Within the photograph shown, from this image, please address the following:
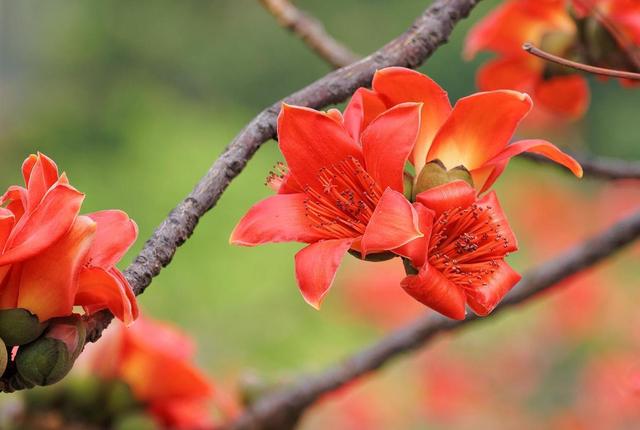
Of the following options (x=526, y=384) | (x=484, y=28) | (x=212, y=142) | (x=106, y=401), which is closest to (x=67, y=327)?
(x=106, y=401)

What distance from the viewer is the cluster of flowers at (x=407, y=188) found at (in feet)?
1.88

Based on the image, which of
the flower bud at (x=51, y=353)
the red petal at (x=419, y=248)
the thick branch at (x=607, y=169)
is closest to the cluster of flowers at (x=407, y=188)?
the red petal at (x=419, y=248)

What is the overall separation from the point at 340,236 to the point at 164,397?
0.60 meters

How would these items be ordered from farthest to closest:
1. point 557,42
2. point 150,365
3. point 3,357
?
point 150,365 → point 557,42 → point 3,357

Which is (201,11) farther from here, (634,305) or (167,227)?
(167,227)

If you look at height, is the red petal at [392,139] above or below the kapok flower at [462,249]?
above

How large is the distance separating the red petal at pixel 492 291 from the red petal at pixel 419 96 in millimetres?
80

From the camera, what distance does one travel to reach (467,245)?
0.59 meters

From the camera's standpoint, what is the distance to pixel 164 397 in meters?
1.16

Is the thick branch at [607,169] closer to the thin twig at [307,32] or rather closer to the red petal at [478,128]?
the thin twig at [307,32]

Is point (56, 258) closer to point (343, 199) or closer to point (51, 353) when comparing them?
point (51, 353)

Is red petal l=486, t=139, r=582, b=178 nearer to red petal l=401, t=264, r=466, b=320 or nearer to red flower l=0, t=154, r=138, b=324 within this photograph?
red petal l=401, t=264, r=466, b=320

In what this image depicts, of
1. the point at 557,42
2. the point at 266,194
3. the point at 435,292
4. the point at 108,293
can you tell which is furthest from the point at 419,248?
the point at 266,194

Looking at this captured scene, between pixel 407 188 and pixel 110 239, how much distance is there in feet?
0.55
